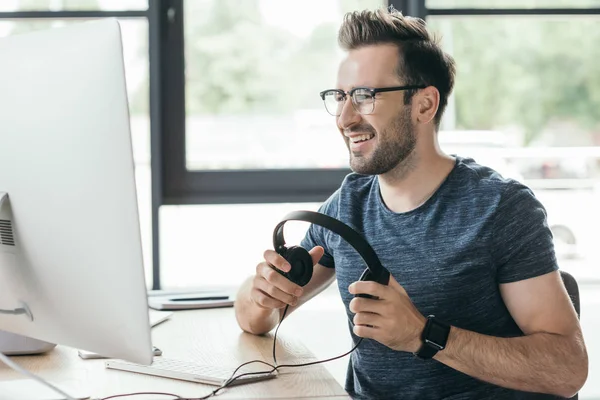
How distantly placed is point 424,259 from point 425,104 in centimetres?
38

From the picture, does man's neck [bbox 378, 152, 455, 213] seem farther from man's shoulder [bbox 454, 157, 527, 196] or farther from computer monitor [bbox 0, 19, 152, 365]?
computer monitor [bbox 0, 19, 152, 365]

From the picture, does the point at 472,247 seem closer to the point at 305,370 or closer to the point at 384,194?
the point at 384,194

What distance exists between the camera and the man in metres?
1.38

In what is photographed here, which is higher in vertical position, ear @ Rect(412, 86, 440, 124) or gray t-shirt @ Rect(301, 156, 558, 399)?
ear @ Rect(412, 86, 440, 124)

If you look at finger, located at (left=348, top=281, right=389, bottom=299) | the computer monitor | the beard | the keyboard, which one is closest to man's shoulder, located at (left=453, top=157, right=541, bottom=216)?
the beard

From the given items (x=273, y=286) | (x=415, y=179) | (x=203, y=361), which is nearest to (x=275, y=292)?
(x=273, y=286)

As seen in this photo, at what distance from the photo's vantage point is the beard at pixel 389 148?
168cm

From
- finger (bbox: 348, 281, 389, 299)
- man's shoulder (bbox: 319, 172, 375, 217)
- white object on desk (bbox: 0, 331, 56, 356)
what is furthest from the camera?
man's shoulder (bbox: 319, 172, 375, 217)

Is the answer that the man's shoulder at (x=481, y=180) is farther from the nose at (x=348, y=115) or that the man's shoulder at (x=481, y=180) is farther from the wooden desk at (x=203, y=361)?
the wooden desk at (x=203, y=361)

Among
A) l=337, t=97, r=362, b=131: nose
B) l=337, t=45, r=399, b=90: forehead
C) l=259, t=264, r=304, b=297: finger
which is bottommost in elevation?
l=259, t=264, r=304, b=297: finger

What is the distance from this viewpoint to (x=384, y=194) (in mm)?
1739

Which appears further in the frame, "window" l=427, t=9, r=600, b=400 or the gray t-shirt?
"window" l=427, t=9, r=600, b=400

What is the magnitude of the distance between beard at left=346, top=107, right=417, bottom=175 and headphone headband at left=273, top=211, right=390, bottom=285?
0.33 metres

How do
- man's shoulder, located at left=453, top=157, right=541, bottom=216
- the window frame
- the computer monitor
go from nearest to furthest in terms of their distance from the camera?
the computer monitor → man's shoulder, located at left=453, top=157, right=541, bottom=216 → the window frame
